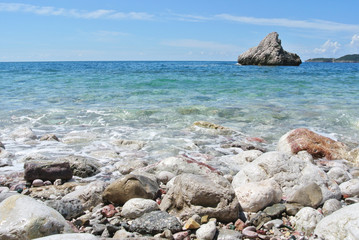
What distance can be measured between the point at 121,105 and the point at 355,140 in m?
8.30

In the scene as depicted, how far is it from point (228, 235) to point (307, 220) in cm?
91

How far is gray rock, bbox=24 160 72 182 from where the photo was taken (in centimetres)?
530

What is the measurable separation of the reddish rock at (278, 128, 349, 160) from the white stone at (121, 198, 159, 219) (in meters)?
4.05

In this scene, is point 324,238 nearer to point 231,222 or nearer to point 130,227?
point 231,222

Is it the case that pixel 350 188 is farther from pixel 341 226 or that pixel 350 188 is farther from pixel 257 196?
pixel 341 226

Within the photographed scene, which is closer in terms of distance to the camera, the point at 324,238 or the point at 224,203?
the point at 324,238

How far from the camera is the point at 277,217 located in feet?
13.0

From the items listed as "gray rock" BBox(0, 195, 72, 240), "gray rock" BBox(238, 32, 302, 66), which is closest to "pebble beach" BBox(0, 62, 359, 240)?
"gray rock" BBox(0, 195, 72, 240)

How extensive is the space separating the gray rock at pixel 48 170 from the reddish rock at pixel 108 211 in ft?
5.13

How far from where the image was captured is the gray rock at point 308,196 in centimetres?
420

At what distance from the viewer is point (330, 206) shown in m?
4.06

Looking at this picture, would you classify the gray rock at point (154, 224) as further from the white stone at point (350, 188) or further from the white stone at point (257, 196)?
the white stone at point (350, 188)

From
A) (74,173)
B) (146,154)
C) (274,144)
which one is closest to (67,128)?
(146,154)

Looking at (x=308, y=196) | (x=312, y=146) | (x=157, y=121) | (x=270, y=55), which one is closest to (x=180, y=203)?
(x=308, y=196)
